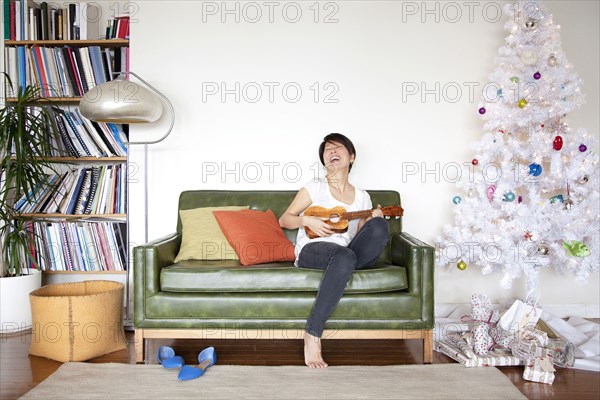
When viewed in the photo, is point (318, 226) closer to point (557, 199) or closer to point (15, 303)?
point (557, 199)

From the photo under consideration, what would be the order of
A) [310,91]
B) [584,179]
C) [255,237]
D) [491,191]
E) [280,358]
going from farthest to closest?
[310,91] < [491,191] < [584,179] < [255,237] < [280,358]

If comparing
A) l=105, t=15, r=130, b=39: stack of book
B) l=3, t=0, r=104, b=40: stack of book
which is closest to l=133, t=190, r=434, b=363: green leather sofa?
l=105, t=15, r=130, b=39: stack of book

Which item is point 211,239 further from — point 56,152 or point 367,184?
point 56,152

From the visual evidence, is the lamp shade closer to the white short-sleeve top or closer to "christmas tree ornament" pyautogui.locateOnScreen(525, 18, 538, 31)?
the white short-sleeve top

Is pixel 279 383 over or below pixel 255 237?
below

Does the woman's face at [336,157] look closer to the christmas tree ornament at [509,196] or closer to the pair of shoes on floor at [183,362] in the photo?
the christmas tree ornament at [509,196]

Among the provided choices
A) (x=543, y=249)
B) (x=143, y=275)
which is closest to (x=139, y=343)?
(x=143, y=275)

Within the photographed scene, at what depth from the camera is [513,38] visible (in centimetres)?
311

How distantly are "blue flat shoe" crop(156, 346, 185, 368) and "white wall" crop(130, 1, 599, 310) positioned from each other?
1102 millimetres

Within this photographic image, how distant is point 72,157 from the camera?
349 centimetres

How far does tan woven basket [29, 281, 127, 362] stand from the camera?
2598 mm

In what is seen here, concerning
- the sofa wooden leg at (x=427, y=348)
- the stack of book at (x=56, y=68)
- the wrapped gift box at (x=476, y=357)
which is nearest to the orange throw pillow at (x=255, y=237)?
the sofa wooden leg at (x=427, y=348)

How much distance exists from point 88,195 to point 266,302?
1674mm

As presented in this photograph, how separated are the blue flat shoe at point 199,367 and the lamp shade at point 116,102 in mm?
1362
